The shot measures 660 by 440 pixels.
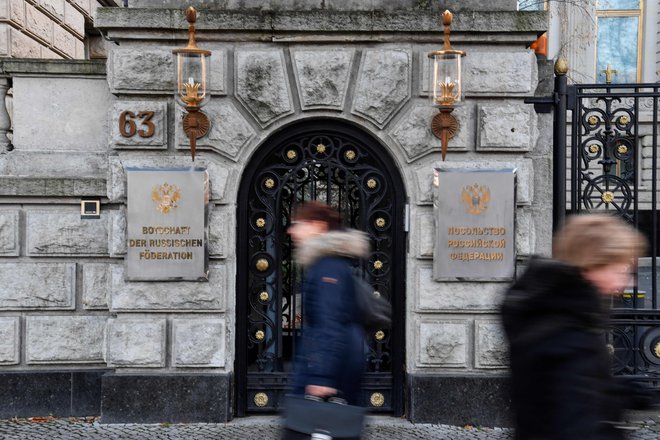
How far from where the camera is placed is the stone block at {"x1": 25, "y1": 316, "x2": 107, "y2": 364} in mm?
7344

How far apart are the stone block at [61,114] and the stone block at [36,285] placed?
3.69 feet

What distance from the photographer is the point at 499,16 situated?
7098 mm

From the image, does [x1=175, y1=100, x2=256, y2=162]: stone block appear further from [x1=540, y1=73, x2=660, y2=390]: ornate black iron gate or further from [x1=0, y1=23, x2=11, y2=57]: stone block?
[x1=0, y1=23, x2=11, y2=57]: stone block

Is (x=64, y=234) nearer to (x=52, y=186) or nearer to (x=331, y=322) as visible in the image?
(x=52, y=186)

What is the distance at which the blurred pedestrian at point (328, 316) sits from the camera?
422 centimetres

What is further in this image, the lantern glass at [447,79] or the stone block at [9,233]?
the stone block at [9,233]

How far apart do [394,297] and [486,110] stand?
1.98 meters

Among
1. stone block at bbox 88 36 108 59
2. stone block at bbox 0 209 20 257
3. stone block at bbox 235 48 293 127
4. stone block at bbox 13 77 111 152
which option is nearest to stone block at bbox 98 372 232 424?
stone block at bbox 0 209 20 257

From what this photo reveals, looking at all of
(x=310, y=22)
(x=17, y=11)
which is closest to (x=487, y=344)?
(x=310, y=22)

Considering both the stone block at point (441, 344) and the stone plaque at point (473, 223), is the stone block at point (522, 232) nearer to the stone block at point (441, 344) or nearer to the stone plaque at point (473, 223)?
the stone plaque at point (473, 223)

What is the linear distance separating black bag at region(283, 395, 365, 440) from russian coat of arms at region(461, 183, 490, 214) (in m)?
3.40

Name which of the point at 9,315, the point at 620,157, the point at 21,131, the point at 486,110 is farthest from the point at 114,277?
the point at 620,157

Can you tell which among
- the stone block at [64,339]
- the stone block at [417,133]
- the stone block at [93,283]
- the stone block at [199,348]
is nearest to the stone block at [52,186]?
the stone block at [93,283]

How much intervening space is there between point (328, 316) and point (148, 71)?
151 inches
